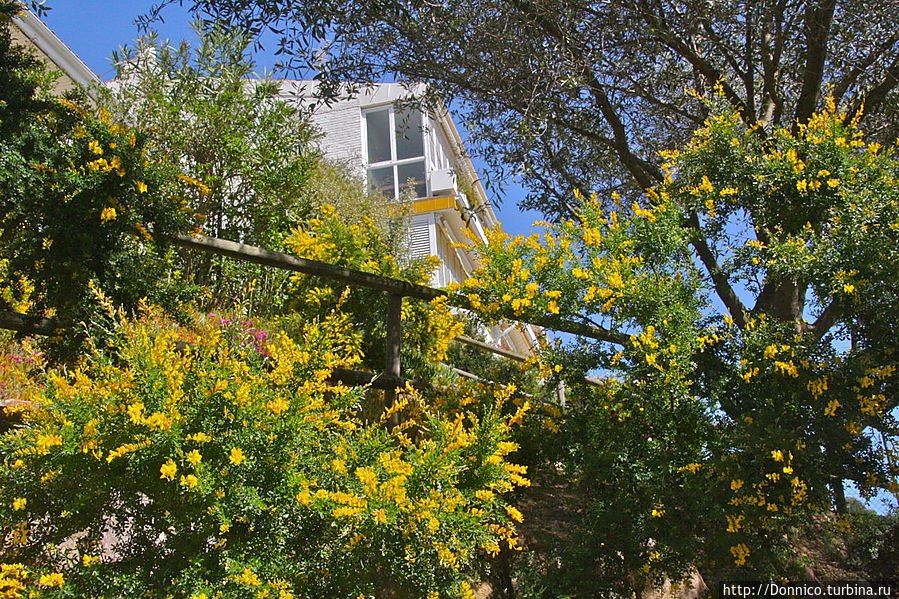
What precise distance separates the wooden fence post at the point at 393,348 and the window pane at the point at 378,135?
10.3 m

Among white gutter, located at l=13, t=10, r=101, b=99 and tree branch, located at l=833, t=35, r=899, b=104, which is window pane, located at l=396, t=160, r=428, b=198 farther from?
tree branch, located at l=833, t=35, r=899, b=104

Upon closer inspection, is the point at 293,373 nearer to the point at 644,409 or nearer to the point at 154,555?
the point at 154,555

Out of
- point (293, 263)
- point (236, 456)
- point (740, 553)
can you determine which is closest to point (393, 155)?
point (293, 263)

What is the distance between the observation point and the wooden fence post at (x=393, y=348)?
15.1 feet

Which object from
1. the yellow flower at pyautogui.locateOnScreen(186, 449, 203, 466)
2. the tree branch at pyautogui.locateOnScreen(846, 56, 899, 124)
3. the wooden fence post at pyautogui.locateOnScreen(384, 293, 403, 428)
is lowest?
the yellow flower at pyautogui.locateOnScreen(186, 449, 203, 466)

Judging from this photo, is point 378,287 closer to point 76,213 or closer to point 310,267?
point 310,267

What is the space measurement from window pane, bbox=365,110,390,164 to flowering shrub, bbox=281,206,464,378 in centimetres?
887

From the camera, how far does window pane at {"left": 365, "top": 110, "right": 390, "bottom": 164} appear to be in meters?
14.7

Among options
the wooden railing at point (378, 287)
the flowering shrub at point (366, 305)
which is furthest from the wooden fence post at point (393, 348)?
the flowering shrub at point (366, 305)

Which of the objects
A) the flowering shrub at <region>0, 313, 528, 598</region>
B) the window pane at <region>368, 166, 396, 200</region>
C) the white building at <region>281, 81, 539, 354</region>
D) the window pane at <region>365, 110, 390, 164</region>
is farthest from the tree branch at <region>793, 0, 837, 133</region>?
the window pane at <region>365, 110, 390, 164</region>

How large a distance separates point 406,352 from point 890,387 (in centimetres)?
329

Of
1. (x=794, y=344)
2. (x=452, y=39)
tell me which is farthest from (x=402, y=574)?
(x=452, y=39)

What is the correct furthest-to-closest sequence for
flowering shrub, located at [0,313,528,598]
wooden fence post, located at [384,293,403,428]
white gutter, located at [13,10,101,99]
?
white gutter, located at [13,10,101,99]
wooden fence post, located at [384,293,403,428]
flowering shrub, located at [0,313,528,598]

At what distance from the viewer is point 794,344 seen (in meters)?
3.94
